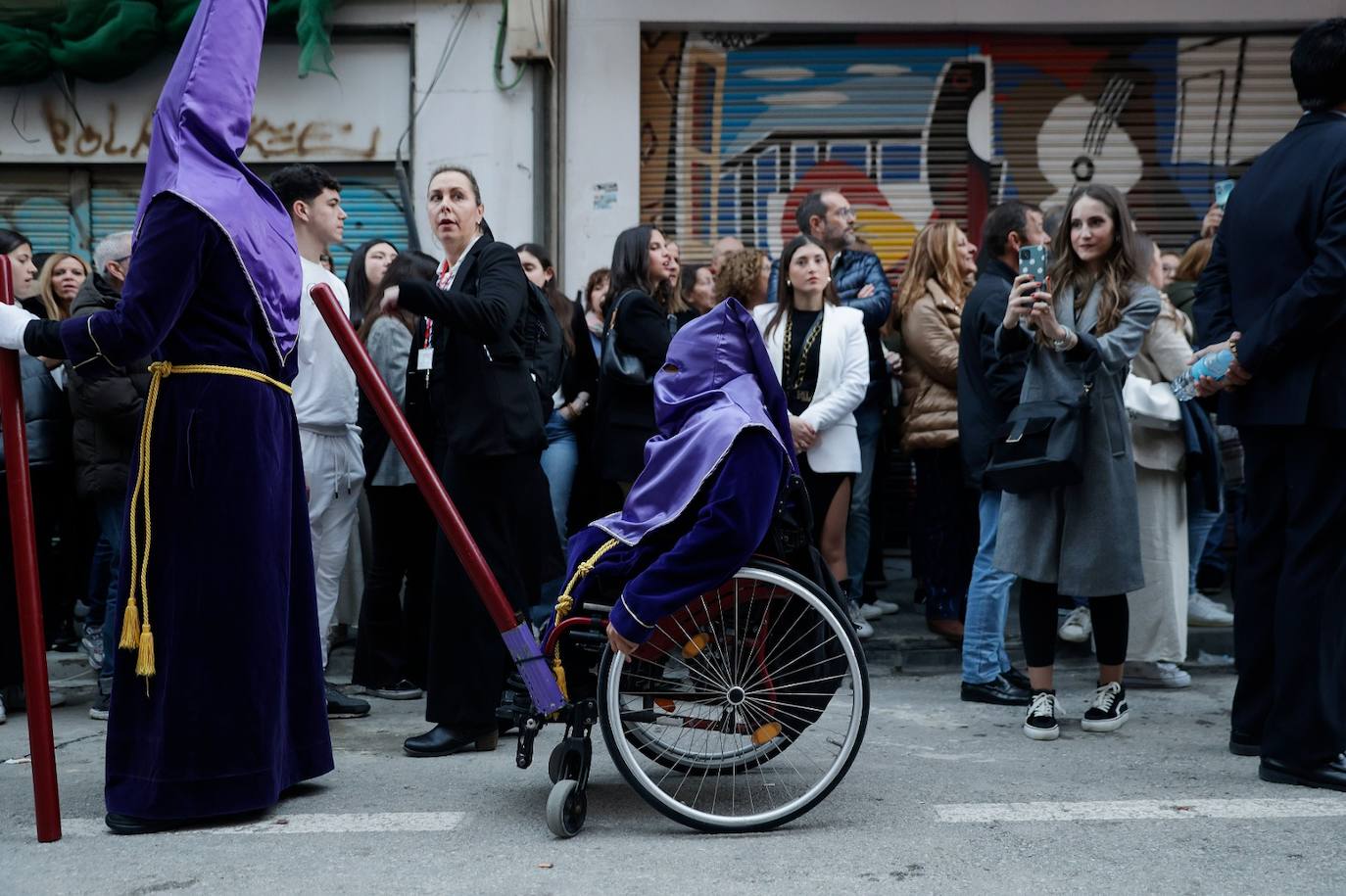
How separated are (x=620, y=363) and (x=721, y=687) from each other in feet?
9.55

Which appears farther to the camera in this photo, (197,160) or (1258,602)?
(1258,602)

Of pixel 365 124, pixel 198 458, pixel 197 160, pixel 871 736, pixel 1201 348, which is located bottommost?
pixel 871 736

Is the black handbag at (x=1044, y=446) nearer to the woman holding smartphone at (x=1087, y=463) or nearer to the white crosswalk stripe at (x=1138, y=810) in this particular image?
the woman holding smartphone at (x=1087, y=463)

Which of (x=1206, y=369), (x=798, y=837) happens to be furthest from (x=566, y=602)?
(x=1206, y=369)

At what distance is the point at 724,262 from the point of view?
7.28m

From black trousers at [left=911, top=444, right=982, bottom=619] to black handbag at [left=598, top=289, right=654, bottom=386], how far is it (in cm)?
142

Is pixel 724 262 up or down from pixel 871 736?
up

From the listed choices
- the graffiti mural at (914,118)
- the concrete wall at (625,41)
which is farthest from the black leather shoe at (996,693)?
the concrete wall at (625,41)

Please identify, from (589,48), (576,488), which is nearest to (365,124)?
(589,48)

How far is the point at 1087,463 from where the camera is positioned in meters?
5.25

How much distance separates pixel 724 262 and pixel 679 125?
2.73m

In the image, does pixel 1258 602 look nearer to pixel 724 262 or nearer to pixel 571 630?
pixel 571 630

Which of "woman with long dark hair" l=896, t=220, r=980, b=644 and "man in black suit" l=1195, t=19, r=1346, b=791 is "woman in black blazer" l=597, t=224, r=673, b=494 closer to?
"woman with long dark hair" l=896, t=220, r=980, b=644

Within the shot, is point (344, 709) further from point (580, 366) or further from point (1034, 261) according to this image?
point (1034, 261)
